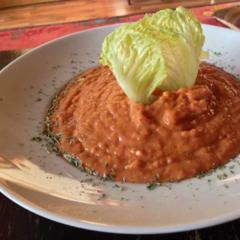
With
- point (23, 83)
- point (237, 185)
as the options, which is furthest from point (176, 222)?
point (23, 83)

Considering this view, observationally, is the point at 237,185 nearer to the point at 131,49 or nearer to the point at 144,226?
the point at 144,226

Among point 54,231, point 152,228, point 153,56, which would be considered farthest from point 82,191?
point 153,56

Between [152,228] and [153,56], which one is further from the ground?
[153,56]

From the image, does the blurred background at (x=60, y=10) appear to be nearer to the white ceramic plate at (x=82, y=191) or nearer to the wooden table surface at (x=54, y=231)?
the white ceramic plate at (x=82, y=191)

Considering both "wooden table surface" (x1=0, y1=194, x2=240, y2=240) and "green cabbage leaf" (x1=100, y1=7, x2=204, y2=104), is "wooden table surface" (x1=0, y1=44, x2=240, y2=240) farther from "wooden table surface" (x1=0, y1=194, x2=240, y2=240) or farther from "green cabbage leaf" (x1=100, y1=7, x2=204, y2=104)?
"green cabbage leaf" (x1=100, y1=7, x2=204, y2=104)

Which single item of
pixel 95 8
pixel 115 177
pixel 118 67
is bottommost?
pixel 95 8

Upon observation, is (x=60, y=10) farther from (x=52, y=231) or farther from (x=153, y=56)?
(x=52, y=231)
